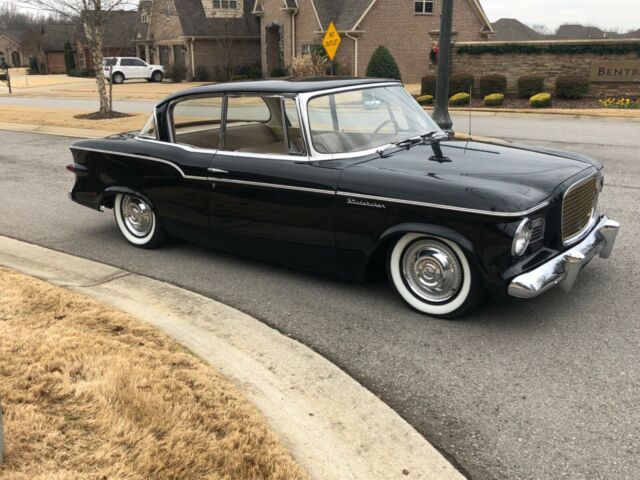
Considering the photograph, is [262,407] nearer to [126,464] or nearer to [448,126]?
[126,464]

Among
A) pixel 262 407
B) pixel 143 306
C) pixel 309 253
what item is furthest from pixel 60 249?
pixel 262 407

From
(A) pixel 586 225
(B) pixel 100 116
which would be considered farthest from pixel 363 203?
(B) pixel 100 116

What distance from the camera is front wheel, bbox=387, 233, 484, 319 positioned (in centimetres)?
411

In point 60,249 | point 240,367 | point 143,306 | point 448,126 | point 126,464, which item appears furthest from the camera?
point 448,126

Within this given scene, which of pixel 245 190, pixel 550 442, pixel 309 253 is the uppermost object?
pixel 245 190

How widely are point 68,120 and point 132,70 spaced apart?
27.6m

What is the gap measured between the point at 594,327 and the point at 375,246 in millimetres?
1567

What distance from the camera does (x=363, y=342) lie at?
4.04m

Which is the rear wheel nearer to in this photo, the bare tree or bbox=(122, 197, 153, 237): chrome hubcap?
the bare tree

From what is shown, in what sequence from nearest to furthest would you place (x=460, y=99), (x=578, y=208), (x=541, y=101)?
1. (x=578, y=208)
2. (x=541, y=101)
3. (x=460, y=99)

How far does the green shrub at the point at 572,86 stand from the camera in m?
21.8

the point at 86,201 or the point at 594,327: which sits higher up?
the point at 86,201

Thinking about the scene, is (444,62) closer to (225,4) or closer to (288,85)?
(288,85)

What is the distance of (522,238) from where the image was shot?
3871 millimetres
